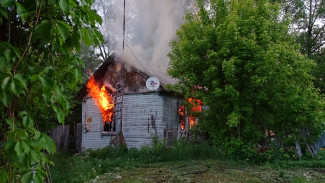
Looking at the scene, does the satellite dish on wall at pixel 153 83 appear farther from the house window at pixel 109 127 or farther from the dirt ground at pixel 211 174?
the dirt ground at pixel 211 174

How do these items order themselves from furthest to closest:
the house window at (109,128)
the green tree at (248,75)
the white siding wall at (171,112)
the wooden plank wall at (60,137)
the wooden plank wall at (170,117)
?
the wooden plank wall at (60,137), the house window at (109,128), the white siding wall at (171,112), the wooden plank wall at (170,117), the green tree at (248,75)

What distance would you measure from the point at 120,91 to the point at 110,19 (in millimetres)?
6316

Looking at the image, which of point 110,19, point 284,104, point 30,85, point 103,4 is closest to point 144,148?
point 284,104

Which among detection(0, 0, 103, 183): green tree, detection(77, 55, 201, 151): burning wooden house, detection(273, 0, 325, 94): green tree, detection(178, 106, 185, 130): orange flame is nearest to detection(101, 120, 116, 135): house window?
detection(77, 55, 201, 151): burning wooden house

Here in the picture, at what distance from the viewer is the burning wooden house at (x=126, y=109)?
12.9 m

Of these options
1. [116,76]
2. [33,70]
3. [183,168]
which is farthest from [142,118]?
[33,70]

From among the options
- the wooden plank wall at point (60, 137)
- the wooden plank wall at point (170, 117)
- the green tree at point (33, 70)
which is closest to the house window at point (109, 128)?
the wooden plank wall at point (60, 137)

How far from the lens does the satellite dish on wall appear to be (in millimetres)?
12546

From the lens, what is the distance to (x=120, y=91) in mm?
14039

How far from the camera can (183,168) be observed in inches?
320

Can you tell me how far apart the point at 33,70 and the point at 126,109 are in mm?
11929

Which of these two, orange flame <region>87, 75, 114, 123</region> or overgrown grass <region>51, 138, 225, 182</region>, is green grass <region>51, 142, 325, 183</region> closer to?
overgrown grass <region>51, 138, 225, 182</region>

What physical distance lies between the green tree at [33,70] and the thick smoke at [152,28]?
41.4 feet

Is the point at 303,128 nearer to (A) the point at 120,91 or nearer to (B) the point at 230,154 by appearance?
(B) the point at 230,154
